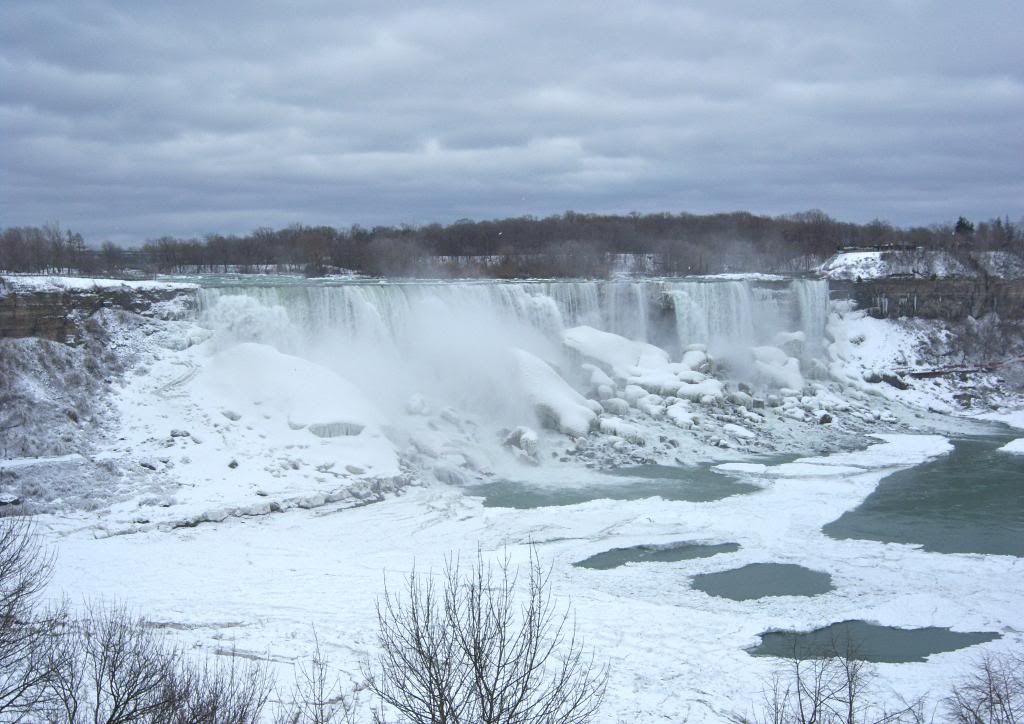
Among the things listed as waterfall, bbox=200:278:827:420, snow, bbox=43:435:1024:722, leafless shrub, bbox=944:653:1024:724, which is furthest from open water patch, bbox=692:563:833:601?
waterfall, bbox=200:278:827:420

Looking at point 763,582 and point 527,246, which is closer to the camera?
point 763,582

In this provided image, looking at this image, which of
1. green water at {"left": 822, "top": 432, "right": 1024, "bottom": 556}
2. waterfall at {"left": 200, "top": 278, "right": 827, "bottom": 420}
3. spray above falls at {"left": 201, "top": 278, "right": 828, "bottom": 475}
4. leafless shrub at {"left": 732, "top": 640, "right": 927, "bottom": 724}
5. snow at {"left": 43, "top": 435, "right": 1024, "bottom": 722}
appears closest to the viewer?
leafless shrub at {"left": 732, "top": 640, "right": 927, "bottom": 724}

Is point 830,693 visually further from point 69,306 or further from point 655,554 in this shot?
point 69,306

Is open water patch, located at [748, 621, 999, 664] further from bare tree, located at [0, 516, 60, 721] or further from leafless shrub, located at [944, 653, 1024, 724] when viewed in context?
bare tree, located at [0, 516, 60, 721]

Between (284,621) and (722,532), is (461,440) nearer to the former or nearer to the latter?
(722,532)

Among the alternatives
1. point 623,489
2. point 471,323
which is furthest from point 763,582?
point 471,323
